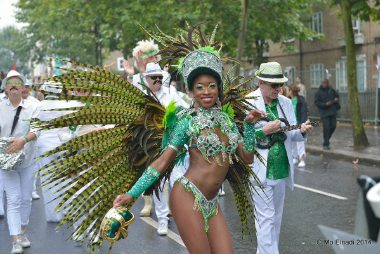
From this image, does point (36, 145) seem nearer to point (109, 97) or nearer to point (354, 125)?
point (109, 97)

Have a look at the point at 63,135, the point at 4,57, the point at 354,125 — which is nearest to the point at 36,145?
the point at 63,135

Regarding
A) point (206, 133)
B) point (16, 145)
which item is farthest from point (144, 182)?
point (16, 145)

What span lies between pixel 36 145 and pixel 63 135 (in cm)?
45


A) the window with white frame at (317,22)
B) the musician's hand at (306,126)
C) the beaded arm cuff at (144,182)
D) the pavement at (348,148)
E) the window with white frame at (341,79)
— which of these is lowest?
the pavement at (348,148)

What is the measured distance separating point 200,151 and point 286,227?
3.99 meters

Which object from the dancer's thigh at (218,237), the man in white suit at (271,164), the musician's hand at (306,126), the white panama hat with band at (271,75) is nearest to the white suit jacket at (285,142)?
the man in white suit at (271,164)

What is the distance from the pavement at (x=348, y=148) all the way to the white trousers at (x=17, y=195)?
859 centimetres

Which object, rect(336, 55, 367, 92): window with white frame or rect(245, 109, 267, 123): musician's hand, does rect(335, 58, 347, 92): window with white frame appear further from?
rect(245, 109, 267, 123): musician's hand

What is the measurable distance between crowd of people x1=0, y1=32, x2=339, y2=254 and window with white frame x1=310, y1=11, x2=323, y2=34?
26.3m

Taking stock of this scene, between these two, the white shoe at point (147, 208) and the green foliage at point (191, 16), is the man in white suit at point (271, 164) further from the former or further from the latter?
the green foliage at point (191, 16)

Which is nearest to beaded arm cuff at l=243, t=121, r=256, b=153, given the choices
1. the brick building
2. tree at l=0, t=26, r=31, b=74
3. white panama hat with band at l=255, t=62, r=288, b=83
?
white panama hat with band at l=255, t=62, r=288, b=83

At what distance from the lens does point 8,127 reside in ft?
25.5

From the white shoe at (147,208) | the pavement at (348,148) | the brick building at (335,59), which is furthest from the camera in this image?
the brick building at (335,59)

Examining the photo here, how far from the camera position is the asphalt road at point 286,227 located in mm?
7391
